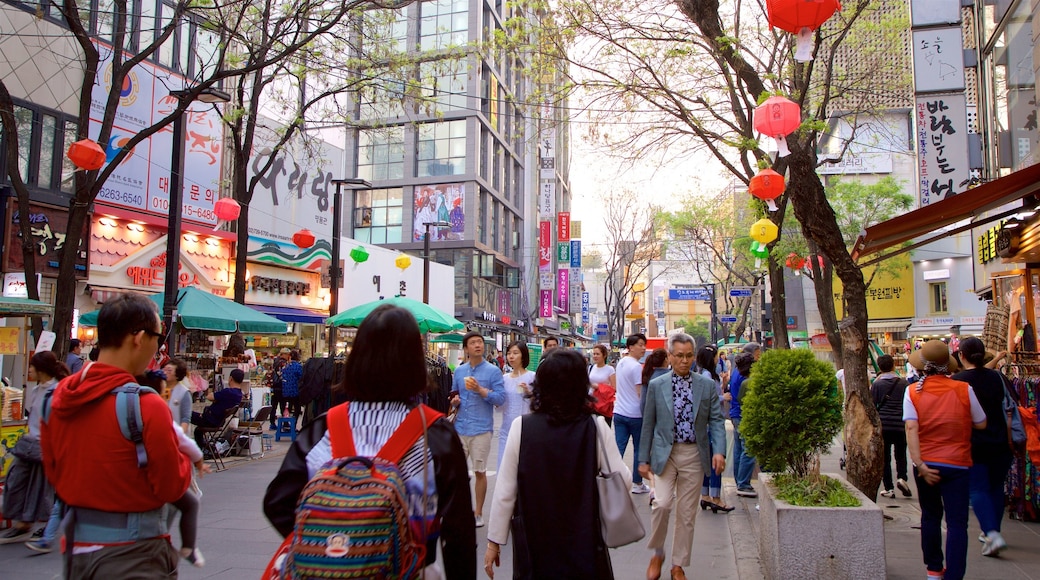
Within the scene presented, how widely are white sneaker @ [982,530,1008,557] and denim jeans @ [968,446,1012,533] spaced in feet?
0.14

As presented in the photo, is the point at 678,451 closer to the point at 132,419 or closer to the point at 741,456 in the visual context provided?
the point at 741,456

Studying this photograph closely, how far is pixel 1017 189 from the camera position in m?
7.12

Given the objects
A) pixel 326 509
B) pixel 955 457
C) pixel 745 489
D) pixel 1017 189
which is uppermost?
pixel 1017 189

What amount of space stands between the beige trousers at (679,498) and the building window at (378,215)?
31353mm

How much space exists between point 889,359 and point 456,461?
27.0 ft

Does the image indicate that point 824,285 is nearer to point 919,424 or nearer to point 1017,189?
point 1017,189

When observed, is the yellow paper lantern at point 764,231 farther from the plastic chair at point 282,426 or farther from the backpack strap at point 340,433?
the backpack strap at point 340,433

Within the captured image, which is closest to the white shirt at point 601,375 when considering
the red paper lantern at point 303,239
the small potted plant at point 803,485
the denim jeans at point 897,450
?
the denim jeans at point 897,450

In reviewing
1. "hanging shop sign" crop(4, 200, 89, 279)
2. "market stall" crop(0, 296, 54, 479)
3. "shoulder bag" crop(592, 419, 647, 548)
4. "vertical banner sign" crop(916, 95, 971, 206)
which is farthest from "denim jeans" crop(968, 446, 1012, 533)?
"hanging shop sign" crop(4, 200, 89, 279)

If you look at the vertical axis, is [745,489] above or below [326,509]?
below

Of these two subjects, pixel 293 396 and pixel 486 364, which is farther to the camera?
pixel 293 396

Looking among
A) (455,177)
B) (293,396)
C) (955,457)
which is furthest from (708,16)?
(455,177)

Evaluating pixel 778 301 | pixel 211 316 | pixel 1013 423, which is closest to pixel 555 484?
pixel 1013 423

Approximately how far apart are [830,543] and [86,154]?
30.5 feet
